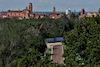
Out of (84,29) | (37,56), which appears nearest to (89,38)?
(84,29)

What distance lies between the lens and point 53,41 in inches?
2148

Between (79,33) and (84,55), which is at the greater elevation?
(79,33)

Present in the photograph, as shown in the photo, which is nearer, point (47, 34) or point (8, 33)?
point (8, 33)

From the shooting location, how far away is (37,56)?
14.8 metres

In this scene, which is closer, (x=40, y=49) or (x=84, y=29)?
(x=84, y=29)

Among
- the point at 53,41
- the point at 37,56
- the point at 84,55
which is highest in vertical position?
the point at 37,56

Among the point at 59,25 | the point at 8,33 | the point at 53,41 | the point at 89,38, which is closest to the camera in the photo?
the point at 89,38

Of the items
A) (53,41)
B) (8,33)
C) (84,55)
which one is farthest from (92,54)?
(53,41)

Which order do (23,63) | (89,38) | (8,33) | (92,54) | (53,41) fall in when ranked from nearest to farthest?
(23,63), (92,54), (89,38), (8,33), (53,41)

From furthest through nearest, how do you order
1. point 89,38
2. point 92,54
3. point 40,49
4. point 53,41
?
point 53,41 → point 40,49 → point 89,38 → point 92,54

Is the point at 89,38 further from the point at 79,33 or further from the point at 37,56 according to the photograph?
the point at 37,56

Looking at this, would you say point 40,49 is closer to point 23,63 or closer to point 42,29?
point 23,63

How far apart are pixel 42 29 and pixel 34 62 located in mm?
41318

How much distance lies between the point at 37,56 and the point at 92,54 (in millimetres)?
7736
